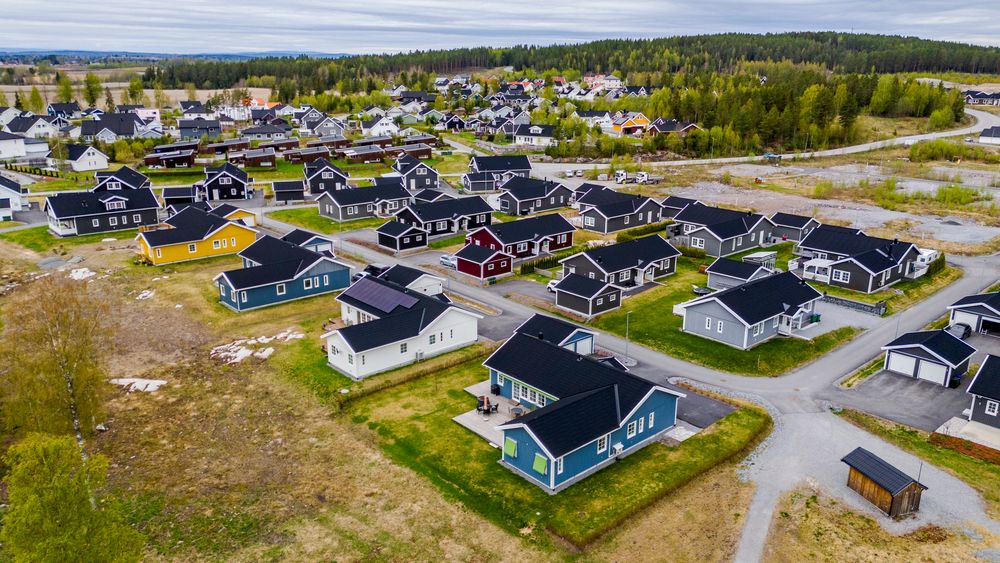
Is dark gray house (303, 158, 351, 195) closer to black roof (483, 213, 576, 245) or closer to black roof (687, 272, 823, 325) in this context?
black roof (483, 213, 576, 245)

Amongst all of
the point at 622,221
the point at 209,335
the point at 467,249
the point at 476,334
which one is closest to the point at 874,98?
the point at 622,221

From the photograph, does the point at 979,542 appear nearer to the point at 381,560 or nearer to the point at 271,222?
the point at 381,560

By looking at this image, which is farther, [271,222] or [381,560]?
[271,222]

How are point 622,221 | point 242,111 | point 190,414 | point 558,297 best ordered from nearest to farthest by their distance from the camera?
point 190,414, point 558,297, point 622,221, point 242,111

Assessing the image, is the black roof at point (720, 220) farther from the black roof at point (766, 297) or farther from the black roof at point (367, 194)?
the black roof at point (367, 194)

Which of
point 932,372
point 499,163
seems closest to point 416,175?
point 499,163

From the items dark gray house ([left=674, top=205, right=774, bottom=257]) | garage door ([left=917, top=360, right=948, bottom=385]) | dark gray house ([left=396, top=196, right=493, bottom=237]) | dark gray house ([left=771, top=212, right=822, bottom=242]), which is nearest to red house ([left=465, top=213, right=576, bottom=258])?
dark gray house ([left=396, top=196, right=493, bottom=237])
